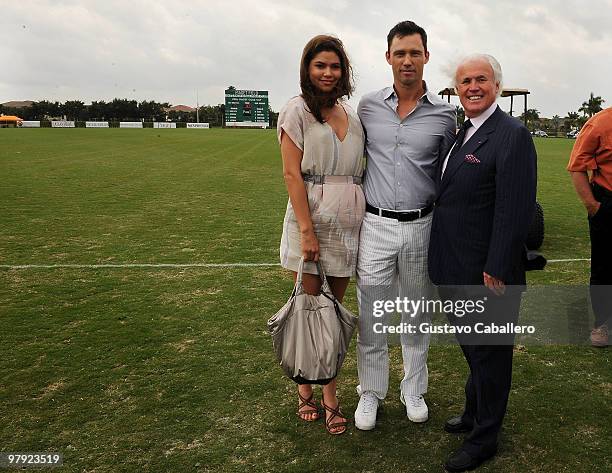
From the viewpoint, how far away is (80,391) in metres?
3.30

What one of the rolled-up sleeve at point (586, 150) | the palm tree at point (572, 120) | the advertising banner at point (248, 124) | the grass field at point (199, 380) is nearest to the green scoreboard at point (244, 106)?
the advertising banner at point (248, 124)

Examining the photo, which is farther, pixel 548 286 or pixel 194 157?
pixel 194 157

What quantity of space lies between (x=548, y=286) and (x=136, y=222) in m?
5.70

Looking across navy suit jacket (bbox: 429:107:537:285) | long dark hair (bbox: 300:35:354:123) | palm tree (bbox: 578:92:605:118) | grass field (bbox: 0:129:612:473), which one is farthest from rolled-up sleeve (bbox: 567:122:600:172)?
palm tree (bbox: 578:92:605:118)

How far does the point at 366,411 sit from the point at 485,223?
1187 millimetres

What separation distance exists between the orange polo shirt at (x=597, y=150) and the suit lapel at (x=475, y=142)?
151 centimetres

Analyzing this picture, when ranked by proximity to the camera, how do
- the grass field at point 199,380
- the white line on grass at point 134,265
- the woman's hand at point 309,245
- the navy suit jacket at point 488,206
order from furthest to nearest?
the white line on grass at point 134,265 < the woman's hand at point 309,245 < the grass field at point 199,380 < the navy suit jacket at point 488,206

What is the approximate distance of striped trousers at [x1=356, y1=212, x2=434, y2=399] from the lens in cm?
292

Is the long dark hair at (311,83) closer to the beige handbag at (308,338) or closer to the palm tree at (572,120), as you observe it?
the beige handbag at (308,338)

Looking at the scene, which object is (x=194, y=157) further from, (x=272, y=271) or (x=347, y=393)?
(x=347, y=393)

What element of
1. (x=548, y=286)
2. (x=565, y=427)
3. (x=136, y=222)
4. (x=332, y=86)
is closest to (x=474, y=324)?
(x=565, y=427)

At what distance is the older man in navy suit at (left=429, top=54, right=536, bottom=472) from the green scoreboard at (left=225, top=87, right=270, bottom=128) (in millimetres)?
81171

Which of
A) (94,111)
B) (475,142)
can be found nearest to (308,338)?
(475,142)

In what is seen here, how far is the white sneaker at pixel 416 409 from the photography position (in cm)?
301
